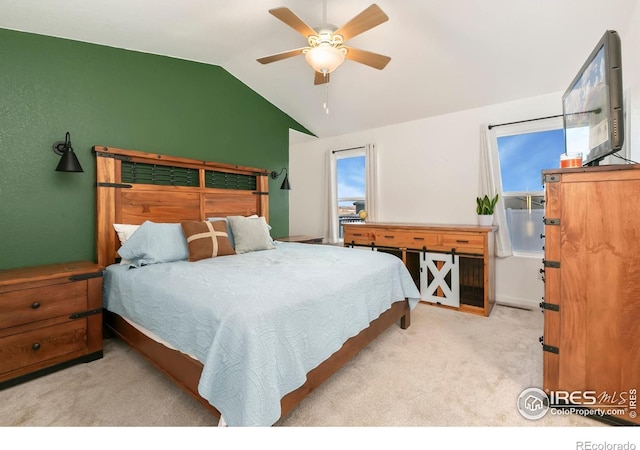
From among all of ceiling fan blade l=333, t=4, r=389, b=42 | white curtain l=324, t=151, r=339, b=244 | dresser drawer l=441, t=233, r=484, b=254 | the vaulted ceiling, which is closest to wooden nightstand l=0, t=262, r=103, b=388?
the vaulted ceiling

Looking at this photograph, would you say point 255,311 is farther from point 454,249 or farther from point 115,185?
point 454,249

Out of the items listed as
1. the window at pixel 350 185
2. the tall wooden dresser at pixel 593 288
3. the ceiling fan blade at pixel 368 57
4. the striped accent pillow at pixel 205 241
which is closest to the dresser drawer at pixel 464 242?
the tall wooden dresser at pixel 593 288

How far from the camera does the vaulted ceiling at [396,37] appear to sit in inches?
92.9

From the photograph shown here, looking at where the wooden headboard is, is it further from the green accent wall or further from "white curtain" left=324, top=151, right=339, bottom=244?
"white curtain" left=324, top=151, right=339, bottom=244

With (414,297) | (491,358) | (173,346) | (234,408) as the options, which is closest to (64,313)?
(173,346)

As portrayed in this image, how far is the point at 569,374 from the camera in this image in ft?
5.57

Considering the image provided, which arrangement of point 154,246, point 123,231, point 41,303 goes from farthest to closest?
point 123,231
point 154,246
point 41,303

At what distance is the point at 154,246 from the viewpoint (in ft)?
8.43

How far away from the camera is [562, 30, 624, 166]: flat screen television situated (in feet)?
4.89

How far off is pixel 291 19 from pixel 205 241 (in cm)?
197

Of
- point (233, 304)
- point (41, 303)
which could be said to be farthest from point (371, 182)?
point (41, 303)

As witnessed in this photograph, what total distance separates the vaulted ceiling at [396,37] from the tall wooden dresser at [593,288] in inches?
67.1

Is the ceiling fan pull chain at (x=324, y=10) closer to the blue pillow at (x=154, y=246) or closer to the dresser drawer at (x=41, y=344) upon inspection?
the blue pillow at (x=154, y=246)

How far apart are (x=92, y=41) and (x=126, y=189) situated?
4.53 feet
